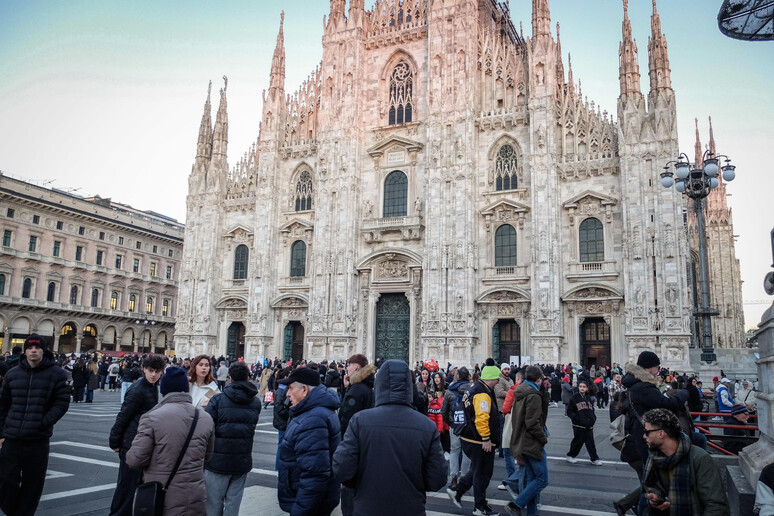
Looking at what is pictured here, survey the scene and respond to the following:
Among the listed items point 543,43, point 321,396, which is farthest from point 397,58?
point 321,396

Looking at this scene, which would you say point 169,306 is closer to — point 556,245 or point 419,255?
point 419,255

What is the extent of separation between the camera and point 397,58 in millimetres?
35406

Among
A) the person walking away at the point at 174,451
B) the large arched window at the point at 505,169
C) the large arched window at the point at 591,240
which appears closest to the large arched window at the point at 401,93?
the large arched window at the point at 505,169

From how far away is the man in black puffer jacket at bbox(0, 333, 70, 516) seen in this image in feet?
19.3

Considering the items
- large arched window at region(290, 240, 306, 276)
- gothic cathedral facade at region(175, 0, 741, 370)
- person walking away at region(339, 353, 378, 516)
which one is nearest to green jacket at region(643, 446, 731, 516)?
person walking away at region(339, 353, 378, 516)

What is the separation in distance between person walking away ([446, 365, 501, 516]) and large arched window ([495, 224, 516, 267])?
23129 mm

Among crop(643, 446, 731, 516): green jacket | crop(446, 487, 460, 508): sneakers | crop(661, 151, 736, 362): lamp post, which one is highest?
crop(661, 151, 736, 362): lamp post

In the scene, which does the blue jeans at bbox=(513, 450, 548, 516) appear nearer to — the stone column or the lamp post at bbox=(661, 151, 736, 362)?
the stone column

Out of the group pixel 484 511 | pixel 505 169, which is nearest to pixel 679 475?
pixel 484 511

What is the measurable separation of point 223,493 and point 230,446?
1.54 feet

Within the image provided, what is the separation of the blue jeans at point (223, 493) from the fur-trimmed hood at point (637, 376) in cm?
400

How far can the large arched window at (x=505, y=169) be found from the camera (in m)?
30.8

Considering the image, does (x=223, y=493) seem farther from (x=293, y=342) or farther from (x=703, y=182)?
(x=293, y=342)

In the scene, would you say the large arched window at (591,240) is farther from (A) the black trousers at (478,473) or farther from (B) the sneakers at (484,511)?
(B) the sneakers at (484,511)
